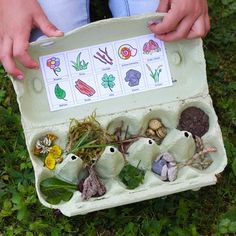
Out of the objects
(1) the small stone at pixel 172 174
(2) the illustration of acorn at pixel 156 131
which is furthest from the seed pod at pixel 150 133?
(1) the small stone at pixel 172 174

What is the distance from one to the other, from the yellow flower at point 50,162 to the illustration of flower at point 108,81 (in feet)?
0.64

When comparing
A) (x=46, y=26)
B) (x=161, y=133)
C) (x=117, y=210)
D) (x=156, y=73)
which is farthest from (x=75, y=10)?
(x=117, y=210)

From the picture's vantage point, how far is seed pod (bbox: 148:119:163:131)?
131 centimetres

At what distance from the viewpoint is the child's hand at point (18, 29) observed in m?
1.22

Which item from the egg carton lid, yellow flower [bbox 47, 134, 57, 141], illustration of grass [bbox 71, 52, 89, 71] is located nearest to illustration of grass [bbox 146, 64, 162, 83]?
the egg carton lid

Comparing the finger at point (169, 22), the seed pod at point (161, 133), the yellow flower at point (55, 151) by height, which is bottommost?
the seed pod at point (161, 133)

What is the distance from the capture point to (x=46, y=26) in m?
1.25

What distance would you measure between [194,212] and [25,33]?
571 mm

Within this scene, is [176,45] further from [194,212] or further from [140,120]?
[194,212]

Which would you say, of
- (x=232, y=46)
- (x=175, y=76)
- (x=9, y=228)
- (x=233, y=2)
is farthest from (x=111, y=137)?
(x=233, y=2)

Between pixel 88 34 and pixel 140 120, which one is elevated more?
pixel 88 34

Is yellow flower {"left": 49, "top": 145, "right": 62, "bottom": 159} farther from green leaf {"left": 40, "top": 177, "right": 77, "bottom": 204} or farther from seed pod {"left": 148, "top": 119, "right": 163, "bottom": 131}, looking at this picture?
seed pod {"left": 148, "top": 119, "right": 163, "bottom": 131}

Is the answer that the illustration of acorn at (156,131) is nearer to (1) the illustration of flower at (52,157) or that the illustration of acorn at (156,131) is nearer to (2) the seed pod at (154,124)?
(2) the seed pod at (154,124)

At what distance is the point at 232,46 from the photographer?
64.7 inches
